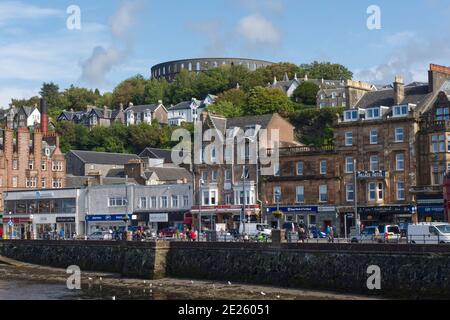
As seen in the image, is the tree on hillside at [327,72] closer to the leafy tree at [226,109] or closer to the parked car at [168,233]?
the leafy tree at [226,109]

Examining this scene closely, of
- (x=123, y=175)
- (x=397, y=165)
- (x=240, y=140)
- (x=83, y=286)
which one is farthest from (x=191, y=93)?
(x=83, y=286)

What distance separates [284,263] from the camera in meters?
48.0

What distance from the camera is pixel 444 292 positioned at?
39.5m

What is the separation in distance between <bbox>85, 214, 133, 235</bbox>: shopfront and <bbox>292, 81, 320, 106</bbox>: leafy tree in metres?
54.4

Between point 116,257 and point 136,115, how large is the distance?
102117 millimetres

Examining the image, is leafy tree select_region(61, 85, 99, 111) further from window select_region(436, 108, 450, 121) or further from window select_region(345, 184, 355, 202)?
window select_region(436, 108, 450, 121)

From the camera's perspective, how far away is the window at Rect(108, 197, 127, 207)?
275 ft

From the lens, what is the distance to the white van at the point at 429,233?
4503 centimetres

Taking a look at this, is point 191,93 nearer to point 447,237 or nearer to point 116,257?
point 116,257

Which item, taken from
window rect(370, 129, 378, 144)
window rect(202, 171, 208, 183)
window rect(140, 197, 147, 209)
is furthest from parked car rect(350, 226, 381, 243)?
window rect(140, 197, 147, 209)

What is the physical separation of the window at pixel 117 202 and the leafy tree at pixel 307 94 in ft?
176

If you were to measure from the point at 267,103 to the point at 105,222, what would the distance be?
42.9 metres

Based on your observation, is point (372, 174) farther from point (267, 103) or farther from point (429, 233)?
point (267, 103)

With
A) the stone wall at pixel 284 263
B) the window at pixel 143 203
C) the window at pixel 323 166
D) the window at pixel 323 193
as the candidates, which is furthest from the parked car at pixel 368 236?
the window at pixel 143 203
